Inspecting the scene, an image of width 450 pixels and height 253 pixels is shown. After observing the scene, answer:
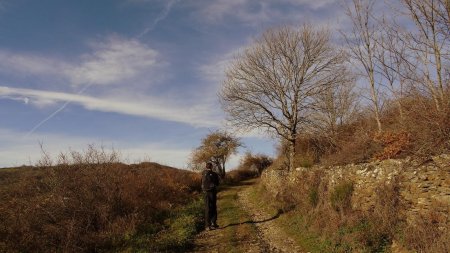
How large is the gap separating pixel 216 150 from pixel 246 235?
2824 centimetres

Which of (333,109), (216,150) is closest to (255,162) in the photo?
(216,150)

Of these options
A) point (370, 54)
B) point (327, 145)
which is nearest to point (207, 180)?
point (370, 54)

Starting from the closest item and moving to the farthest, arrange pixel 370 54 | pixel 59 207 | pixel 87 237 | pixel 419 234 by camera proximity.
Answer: pixel 419 234, pixel 87 237, pixel 59 207, pixel 370 54

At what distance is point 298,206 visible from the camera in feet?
47.8

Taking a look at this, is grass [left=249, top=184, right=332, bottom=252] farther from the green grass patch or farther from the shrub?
the green grass patch

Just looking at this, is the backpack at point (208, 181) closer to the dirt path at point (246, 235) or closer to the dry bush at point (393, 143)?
the dirt path at point (246, 235)

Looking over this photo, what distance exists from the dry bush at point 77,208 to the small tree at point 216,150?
70.0 feet

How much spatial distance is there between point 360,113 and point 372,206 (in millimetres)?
14276

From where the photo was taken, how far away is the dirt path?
10734mm

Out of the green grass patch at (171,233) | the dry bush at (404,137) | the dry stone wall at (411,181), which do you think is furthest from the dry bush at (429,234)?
the green grass patch at (171,233)

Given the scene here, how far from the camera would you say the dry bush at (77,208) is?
11.5m

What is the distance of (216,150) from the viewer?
40.3 metres

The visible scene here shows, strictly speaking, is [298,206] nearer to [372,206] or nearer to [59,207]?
[372,206]

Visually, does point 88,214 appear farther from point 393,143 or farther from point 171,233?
point 393,143
